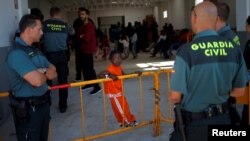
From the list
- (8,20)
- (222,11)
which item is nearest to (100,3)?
(8,20)

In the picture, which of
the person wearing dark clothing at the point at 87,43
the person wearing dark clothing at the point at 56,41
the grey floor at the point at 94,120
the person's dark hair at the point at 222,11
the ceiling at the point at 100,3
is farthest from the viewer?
the ceiling at the point at 100,3

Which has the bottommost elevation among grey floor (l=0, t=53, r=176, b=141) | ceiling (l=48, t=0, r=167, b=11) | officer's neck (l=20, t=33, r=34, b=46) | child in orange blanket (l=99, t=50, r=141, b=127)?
grey floor (l=0, t=53, r=176, b=141)

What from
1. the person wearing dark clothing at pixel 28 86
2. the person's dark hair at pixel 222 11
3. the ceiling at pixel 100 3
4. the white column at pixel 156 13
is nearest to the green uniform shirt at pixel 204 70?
the person's dark hair at pixel 222 11

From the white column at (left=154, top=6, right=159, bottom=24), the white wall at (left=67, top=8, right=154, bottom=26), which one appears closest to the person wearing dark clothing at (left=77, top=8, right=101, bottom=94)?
the white column at (left=154, top=6, right=159, bottom=24)

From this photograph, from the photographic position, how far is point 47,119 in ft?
11.1

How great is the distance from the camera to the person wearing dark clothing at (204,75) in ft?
8.06

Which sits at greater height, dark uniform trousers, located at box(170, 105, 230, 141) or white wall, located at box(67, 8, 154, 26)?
white wall, located at box(67, 8, 154, 26)

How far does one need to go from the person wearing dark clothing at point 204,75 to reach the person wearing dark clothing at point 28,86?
4.14 feet

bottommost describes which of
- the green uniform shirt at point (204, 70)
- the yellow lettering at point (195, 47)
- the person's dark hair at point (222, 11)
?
the green uniform shirt at point (204, 70)

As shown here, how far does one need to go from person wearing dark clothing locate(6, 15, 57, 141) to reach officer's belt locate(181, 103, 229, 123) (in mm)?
1284

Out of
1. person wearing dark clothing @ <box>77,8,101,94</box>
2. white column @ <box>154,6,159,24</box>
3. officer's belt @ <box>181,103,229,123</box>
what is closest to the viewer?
officer's belt @ <box>181,103,229,123</box>

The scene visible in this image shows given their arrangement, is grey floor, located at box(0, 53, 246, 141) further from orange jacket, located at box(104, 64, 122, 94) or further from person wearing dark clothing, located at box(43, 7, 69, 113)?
person wearing dark clothing, located at box(43, 7, 69, 113)

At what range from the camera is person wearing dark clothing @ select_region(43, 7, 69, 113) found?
6129mm

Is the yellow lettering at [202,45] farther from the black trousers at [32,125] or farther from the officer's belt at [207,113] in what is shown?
the black trousers at [32,125]
